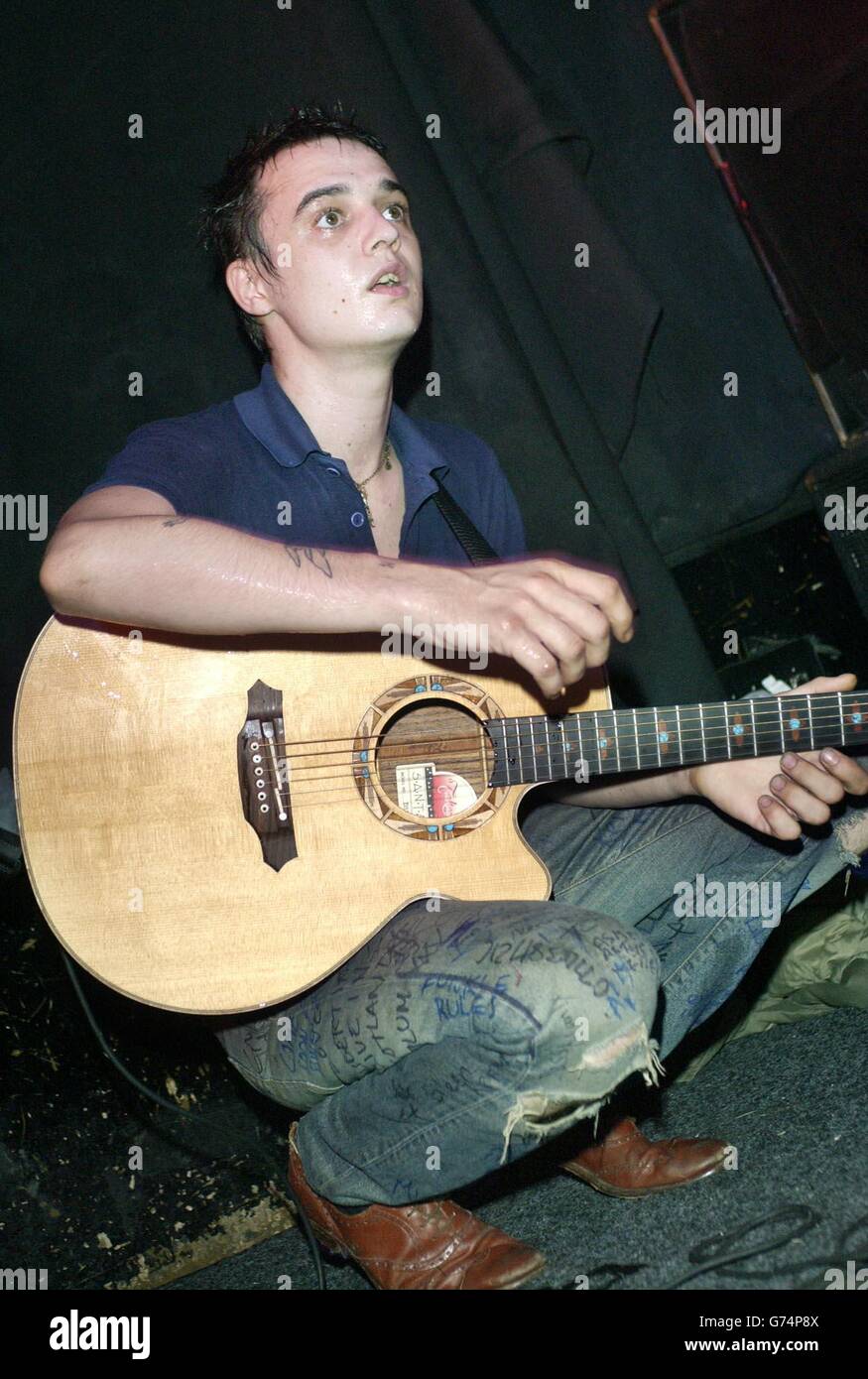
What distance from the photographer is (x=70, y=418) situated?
2326 mm

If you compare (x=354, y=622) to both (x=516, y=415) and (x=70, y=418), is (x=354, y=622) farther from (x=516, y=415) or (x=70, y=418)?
(x=70, y=418)

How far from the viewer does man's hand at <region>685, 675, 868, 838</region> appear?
5.63ft

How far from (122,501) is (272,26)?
1.36 m

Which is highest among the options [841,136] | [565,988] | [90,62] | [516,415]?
[90,62]

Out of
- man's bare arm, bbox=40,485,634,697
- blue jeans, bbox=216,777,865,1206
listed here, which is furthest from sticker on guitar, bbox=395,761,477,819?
man's bare arm, bbox=40,485,634,697

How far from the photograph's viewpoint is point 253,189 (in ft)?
6.55

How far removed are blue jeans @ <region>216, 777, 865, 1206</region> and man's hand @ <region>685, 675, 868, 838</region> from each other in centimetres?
10

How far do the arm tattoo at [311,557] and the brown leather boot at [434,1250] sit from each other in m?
0.96

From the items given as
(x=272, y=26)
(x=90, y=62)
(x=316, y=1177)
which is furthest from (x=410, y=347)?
(x=316, y=1177)

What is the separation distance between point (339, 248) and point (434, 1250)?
169 cm

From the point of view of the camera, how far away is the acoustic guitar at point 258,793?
1.55 m

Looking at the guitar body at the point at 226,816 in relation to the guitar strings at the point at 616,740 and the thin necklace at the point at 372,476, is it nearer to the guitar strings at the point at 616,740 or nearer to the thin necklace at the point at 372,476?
the guitar strings at the point at 616,740
